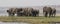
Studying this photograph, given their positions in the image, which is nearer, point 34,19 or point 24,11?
point 34,19

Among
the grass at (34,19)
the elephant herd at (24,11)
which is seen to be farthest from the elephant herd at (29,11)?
the grass at (34,19)

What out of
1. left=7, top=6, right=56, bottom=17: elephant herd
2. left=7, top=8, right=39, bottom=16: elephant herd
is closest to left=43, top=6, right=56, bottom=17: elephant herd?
left=7, top=6, right=56, bottom=17: elephant herd

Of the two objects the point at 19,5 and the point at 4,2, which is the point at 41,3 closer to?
the point at 19,5

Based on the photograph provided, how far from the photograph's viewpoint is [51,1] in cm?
188

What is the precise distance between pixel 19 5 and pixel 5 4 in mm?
183

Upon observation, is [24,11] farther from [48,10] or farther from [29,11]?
[48,10]

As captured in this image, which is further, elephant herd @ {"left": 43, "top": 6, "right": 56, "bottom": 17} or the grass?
elephant herd @ {"left": 43, "top": 6, "right": 56, "bottom": 17}

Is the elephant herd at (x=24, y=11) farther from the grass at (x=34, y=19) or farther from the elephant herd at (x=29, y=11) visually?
the grass at (x=34, y=19)

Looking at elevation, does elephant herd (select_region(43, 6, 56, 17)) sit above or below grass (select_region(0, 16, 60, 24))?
above

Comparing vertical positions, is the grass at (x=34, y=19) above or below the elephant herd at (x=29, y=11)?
below

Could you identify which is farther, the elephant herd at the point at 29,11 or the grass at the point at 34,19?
the elephant herd at the point at 29,11

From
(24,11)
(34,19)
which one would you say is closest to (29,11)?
(24,11)

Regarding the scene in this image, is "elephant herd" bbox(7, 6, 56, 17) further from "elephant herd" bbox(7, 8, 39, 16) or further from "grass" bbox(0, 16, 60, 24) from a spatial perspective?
"grass" bbox(0, 16, 60, 24)

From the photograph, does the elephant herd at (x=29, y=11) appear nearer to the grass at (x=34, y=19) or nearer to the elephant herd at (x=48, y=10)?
the elephant herd at (x=48, y=10)
